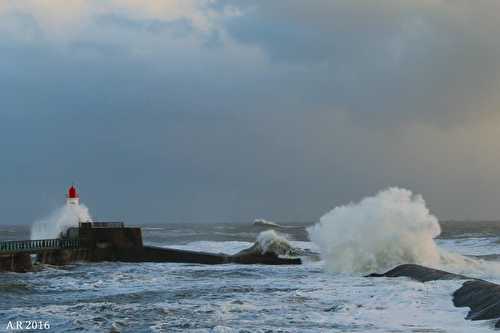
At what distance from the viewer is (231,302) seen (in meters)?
14.7

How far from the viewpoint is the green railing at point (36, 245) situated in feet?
82.9

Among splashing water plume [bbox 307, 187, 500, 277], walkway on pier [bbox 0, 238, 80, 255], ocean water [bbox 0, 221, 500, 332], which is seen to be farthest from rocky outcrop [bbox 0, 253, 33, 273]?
splashing water plume [bbox 307, 187, 500, 277]

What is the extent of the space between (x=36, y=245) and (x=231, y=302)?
15763 millimetres

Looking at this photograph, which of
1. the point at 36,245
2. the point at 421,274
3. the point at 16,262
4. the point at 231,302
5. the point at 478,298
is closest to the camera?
the point at 478,298

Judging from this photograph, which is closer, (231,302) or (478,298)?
(478,298)

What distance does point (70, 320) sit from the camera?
1261 cm

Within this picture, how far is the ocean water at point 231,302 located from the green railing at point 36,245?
2.39 m

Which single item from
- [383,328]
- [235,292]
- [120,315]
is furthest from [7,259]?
[383,328]

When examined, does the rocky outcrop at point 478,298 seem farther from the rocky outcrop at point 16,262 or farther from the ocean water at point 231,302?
the rocky outcrop at point 16,262

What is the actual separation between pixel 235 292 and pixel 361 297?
3286 mm

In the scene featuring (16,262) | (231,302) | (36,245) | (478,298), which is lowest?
(231,302)

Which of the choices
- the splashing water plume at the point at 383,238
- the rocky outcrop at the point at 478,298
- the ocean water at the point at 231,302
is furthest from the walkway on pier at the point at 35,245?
the rocky outcrop at the point at 478,298

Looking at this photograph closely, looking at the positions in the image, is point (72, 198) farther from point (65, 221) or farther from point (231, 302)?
point (231, 302)

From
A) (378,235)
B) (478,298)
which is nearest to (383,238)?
(378,235)
